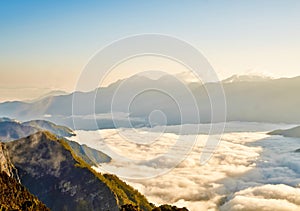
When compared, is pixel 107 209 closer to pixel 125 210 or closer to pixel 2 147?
pixel 2 147

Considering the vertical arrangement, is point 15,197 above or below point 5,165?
below

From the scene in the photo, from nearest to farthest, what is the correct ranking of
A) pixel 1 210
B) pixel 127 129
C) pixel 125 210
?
pixel 125 210 < pixel 1 210 < pixel 127 129

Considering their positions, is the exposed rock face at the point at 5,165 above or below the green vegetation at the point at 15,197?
above

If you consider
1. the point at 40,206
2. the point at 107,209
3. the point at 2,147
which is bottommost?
the point at 107,209

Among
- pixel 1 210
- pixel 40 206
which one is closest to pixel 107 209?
pixel 40 206

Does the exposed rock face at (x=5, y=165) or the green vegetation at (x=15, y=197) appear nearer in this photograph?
the green vegetation at (x=15, y=197)

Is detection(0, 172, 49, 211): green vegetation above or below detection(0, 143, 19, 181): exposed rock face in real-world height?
below

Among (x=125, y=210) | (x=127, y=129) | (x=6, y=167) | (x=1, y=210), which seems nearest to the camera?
(x=125, y=210)

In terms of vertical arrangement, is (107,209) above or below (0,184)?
below

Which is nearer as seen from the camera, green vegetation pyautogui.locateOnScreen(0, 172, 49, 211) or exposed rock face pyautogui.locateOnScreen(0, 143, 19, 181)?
green vegetation pyautogui.locateOnScreen(0, 172, 49, 211)

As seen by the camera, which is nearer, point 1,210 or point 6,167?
point 1,210

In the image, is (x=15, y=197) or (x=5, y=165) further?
(x=5, y=165)
